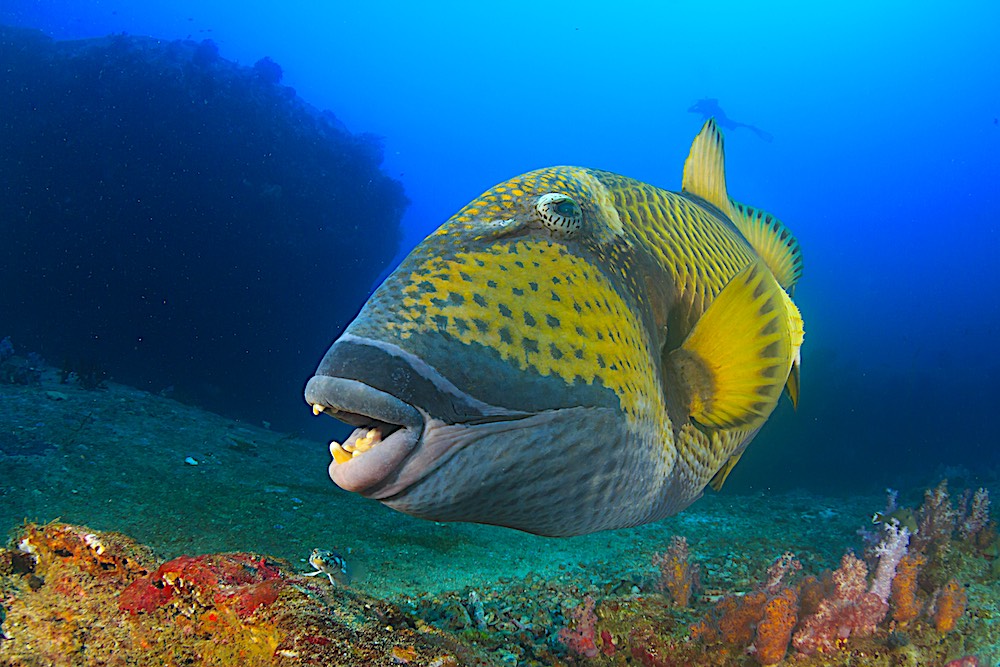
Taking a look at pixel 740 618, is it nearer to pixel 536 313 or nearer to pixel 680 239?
pixel 680 239

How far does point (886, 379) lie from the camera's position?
2441 cm

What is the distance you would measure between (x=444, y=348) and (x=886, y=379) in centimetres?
2992

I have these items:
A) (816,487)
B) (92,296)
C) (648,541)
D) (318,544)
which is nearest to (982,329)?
(816,487)

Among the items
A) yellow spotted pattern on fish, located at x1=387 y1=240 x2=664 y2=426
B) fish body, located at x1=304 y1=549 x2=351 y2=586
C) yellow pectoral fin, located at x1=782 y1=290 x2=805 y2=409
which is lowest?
fish body, located at x1=304 y1=549 x2=351 y2=586

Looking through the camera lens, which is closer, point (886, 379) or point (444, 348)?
point (444, 348)

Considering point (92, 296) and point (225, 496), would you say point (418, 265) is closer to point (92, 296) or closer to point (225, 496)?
point (225, 496)

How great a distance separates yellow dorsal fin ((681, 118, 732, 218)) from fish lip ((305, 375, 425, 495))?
261 cm

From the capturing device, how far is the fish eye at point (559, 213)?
4.80 ft

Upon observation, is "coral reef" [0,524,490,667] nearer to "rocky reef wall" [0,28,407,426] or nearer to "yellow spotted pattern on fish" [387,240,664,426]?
"yellow spotted pattern on fish" [387,240,664,426]

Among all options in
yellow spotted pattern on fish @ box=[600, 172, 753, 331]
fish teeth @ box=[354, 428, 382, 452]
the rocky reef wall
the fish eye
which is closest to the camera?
fish teeth @ box=[354, 428, 382, 452]

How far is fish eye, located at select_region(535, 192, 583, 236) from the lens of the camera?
4.80ft

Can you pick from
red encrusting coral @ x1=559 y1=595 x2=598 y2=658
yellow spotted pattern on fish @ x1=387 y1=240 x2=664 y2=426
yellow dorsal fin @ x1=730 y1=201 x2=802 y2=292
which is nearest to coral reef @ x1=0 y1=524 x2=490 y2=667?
yellow spotted pattern on fish @ x1=387 y1=240 x2=664 y2=426

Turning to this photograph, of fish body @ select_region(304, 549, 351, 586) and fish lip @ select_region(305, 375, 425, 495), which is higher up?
fish lip @ select_region(305, 375, 425, 495)

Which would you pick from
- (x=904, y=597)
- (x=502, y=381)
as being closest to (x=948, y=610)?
(x=904, y=597)
